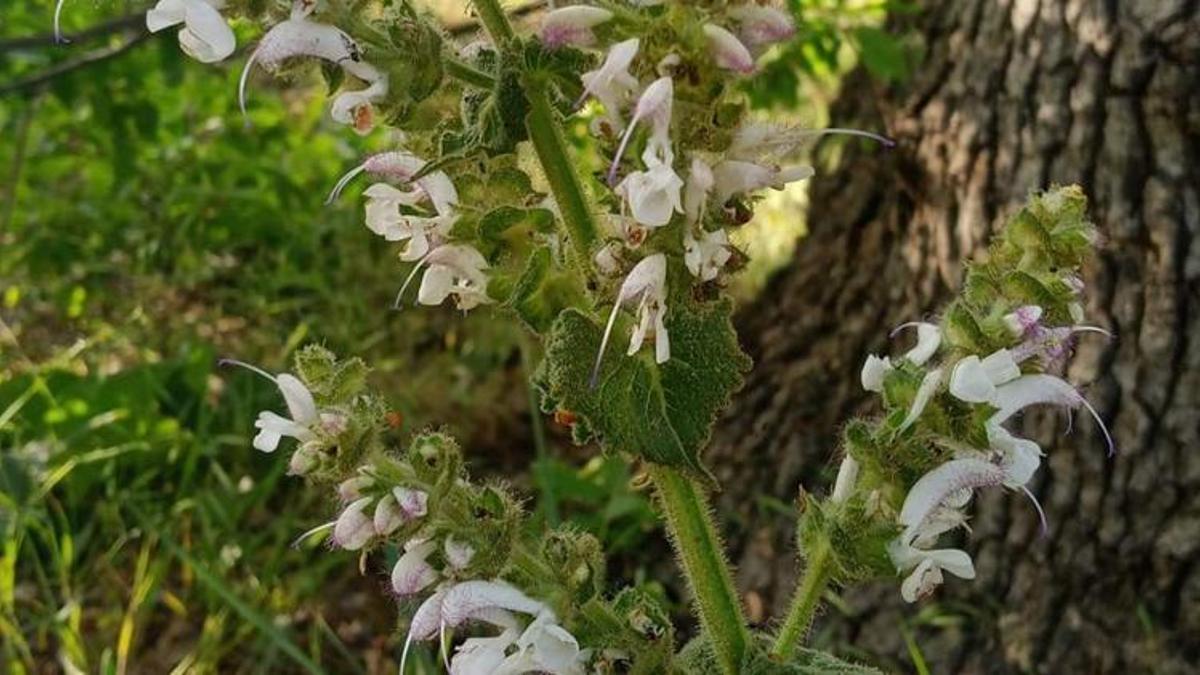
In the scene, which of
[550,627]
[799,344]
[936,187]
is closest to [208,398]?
[799,344]

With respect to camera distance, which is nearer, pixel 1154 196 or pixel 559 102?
pixel 559 102

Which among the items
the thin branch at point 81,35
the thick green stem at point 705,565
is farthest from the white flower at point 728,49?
the thin branch at point 81,35

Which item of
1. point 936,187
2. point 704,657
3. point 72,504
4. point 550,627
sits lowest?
point 72,504

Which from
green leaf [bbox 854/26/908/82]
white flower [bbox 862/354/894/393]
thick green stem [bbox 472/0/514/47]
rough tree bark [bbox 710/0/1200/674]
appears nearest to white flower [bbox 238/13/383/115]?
thick green stem [bbox 472/0/514/47]

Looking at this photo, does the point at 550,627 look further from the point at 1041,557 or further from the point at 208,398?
the point at 208,398

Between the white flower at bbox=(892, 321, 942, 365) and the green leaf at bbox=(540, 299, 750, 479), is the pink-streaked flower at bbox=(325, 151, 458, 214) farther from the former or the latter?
the white flower at bbox=(892, 321, 942, 365)

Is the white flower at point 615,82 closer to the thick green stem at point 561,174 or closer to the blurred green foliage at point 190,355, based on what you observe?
the thick green stem at point 561,174
